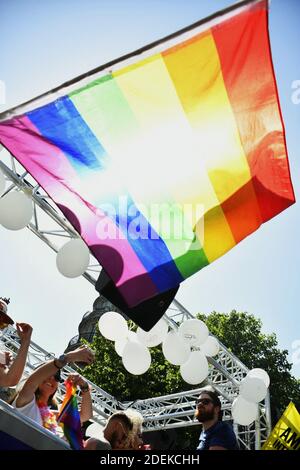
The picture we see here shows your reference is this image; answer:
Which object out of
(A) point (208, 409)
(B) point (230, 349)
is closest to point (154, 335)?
(A) point (208, 409)

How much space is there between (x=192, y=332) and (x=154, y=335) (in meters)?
0.59

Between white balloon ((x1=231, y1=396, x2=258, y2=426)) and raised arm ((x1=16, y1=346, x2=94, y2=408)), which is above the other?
raised arm ((x1=16, y1=346, x2=94, y2=408))

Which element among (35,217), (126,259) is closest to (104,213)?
(126,259)

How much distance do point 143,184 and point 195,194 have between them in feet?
1.27

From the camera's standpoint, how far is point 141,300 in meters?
3.19

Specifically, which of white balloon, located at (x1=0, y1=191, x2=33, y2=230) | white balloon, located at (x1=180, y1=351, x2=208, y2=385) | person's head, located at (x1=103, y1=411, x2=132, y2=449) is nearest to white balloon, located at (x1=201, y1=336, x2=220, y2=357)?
white balloon, located at (x1=180, y1=351, x2=208, y2=385)

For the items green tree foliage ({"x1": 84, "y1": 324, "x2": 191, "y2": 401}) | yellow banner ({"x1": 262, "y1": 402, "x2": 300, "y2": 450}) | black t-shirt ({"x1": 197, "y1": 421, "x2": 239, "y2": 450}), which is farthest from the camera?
green tree foliage ({"x1": 84, "y1": 324, "x2": 191, "y2": 401})

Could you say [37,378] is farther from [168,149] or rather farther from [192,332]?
[192,332]

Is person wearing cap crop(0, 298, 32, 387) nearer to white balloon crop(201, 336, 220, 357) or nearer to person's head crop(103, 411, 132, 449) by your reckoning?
person's head crop(103, 411, 132, 449)

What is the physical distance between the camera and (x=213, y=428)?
10.8 ft

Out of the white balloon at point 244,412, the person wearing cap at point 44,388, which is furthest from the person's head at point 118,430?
the white balloon at point 244,412

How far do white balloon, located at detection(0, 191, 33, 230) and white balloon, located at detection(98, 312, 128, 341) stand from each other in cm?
295

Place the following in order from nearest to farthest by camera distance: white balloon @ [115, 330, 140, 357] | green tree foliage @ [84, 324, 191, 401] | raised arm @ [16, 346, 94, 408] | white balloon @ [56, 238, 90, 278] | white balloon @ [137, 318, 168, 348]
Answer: raised arm @ [16, 346, 94, 408] → white balloon @ [56, 238, 90, 278] → white balloon @ [137, 318, 168, 348] → white balloon @ [115, 330, 140, 357] → green tree foliage @ [84, 324, 191, 401]

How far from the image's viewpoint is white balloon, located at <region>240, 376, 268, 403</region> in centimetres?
820
